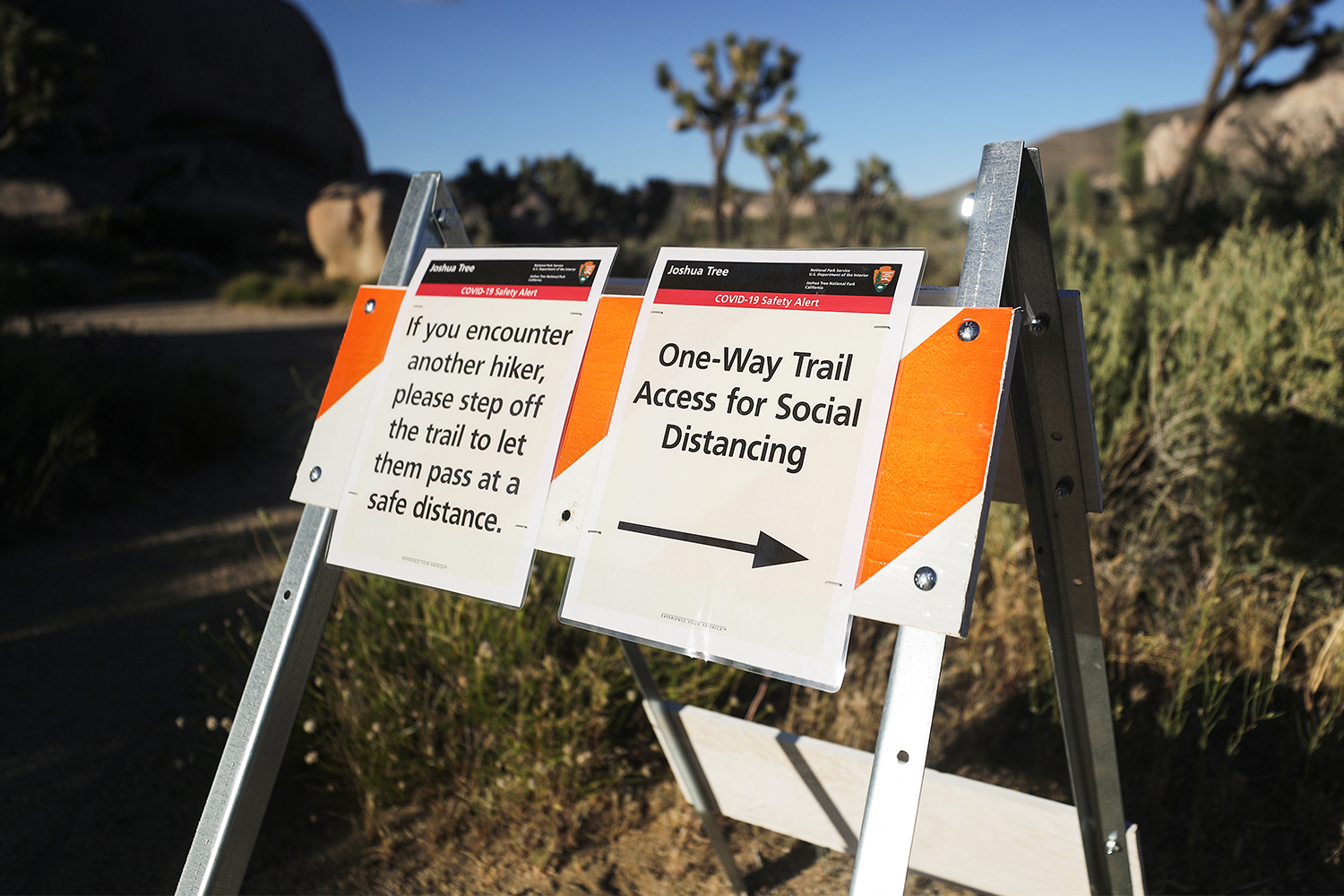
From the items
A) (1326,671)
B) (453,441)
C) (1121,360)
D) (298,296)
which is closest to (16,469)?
(453,441)

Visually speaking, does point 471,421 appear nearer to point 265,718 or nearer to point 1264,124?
point 265,718

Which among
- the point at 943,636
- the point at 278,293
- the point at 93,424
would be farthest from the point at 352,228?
the point at 943,636

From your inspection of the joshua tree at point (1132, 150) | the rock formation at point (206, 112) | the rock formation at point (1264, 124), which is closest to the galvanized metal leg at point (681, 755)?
the rock formation at point (1264, 124)

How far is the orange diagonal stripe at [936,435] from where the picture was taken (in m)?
0.88

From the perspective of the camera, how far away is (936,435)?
2.98ft

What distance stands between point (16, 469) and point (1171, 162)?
59.5 metres

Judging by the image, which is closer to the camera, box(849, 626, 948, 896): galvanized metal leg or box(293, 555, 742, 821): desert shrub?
box(849, 626, 948, 896): galvanized metal leg

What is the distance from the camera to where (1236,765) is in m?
2.31

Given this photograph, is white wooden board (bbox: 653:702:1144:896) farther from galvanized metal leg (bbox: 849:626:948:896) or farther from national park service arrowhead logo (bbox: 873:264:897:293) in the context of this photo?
national park service arrowhead logo (bbox: 873:264:897:293)

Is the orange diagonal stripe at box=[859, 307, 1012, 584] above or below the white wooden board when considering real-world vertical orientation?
above

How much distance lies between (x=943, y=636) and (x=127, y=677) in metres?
2.99

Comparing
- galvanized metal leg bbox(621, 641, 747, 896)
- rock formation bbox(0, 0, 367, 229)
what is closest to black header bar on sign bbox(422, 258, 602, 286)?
galvanized metal leg bbox(621, 641, 747, 896)

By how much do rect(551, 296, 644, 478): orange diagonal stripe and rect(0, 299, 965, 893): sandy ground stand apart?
1.32m

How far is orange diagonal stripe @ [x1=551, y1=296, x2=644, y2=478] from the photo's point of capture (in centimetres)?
115
